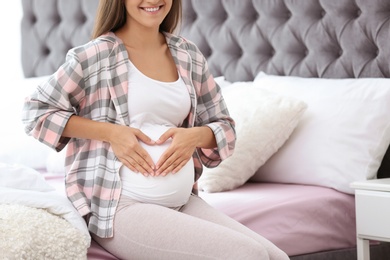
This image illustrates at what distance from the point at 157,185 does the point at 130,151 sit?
104 millimetres

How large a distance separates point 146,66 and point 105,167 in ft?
0.97

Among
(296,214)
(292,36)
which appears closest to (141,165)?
(296,214)

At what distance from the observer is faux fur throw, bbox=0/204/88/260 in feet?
5.47

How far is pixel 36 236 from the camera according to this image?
1.71 metres

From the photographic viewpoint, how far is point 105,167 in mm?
Answer: 1922

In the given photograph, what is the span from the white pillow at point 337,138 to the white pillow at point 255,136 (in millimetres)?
60

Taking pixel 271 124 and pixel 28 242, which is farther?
pixel 271 124

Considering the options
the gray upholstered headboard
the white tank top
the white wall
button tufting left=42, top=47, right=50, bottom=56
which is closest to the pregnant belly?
the white tank top

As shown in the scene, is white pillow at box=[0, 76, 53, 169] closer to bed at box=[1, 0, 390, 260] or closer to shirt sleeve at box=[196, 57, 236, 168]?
bed at box=[1, 0, 390, 260]

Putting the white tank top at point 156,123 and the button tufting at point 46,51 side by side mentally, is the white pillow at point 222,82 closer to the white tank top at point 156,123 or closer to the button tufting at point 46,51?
the white tank top at point 156,123

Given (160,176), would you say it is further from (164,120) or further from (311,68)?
(311,68)

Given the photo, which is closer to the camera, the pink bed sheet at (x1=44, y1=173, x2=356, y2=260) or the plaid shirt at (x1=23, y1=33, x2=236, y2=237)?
the plaid shirt at (x1=23, y1=33, x2=236, y2=237)

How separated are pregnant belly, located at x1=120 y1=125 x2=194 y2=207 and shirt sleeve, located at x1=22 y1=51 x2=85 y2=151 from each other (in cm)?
19

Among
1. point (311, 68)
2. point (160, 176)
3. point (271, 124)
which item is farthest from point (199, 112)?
point (311, 68)
